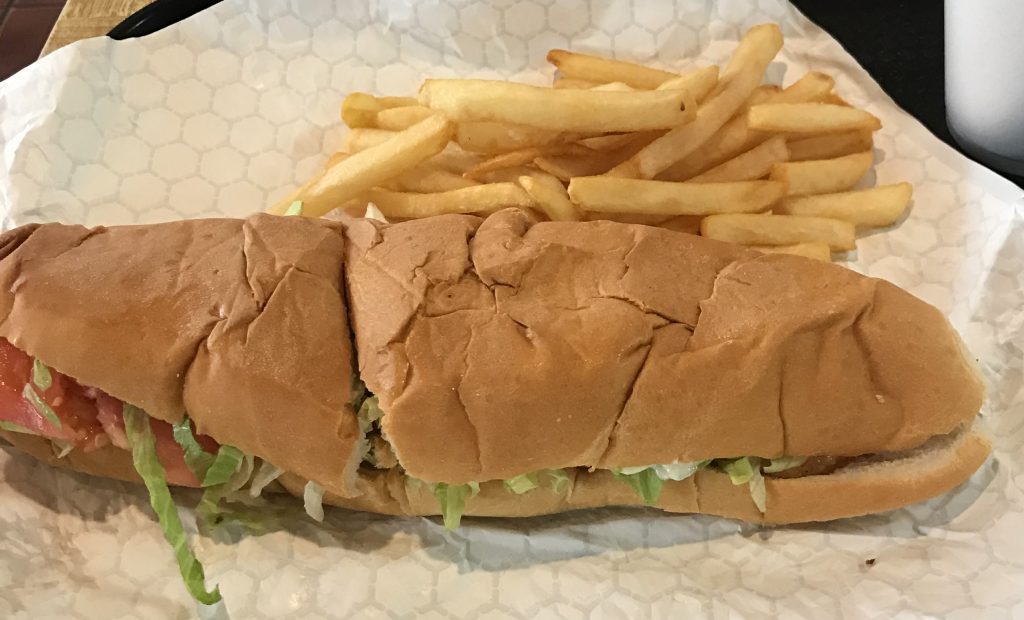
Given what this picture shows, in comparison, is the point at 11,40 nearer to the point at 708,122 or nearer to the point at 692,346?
the point at 708,122

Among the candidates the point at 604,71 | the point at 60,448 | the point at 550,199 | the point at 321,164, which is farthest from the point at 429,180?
the point at 60,448

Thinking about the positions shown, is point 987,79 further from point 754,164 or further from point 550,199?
point 550,199

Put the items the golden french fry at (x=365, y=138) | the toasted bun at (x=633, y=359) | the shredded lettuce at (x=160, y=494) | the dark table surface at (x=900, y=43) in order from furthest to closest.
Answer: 1. the dark table surface at (x=900, y=43)
2. the golden french fry at (x=365, y=138)
3. the shredded lettuce at (x=160, y=494)
4. the toasted bun at (x=633, y=359)

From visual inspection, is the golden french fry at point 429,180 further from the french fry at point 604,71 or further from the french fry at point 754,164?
the french fry at point 754,164

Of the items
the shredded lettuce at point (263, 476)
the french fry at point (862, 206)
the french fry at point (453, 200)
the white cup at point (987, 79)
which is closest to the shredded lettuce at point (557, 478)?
the shredded lettuce at point (263, 476)

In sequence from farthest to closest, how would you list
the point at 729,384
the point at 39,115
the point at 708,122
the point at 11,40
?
the point at 11,40 → the point at 39,115 → the point at 708,122 → the point at 729,384

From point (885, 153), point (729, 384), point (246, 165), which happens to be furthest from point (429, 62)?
point (729, 384)

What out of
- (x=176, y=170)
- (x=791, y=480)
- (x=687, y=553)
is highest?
(x=176, y=170)

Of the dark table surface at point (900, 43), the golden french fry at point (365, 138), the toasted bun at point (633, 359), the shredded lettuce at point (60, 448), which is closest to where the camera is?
the toasted bun at point (633, 359)
